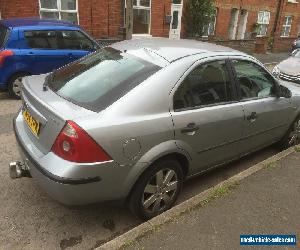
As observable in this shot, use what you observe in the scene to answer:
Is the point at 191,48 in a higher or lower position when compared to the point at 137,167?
higher

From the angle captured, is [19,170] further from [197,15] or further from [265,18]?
[265,18]

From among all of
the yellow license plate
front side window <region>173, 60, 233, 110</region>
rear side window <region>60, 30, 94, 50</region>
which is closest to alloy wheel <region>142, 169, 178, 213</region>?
front side window <region>173, 60, 233, 110</region>

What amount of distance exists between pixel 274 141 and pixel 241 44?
16.5 m

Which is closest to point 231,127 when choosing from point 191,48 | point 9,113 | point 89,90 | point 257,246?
point 191,48

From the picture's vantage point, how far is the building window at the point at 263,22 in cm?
2333

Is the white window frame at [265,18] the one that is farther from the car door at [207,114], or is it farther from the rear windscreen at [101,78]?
the rear windscreen at [101,78]

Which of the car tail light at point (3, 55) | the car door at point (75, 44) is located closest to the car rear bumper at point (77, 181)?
the car tail light at point (3, 55)

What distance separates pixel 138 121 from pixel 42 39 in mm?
5324

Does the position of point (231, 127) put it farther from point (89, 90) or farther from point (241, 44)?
point (241, 44)

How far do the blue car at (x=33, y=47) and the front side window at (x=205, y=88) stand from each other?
480 centimetres

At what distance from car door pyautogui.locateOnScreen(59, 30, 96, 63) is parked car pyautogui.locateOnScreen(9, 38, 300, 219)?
13.1 ft

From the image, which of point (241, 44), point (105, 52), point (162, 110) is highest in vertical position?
point (105, 52)

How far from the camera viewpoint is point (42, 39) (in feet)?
24.6

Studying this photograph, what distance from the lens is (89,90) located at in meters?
3.34
